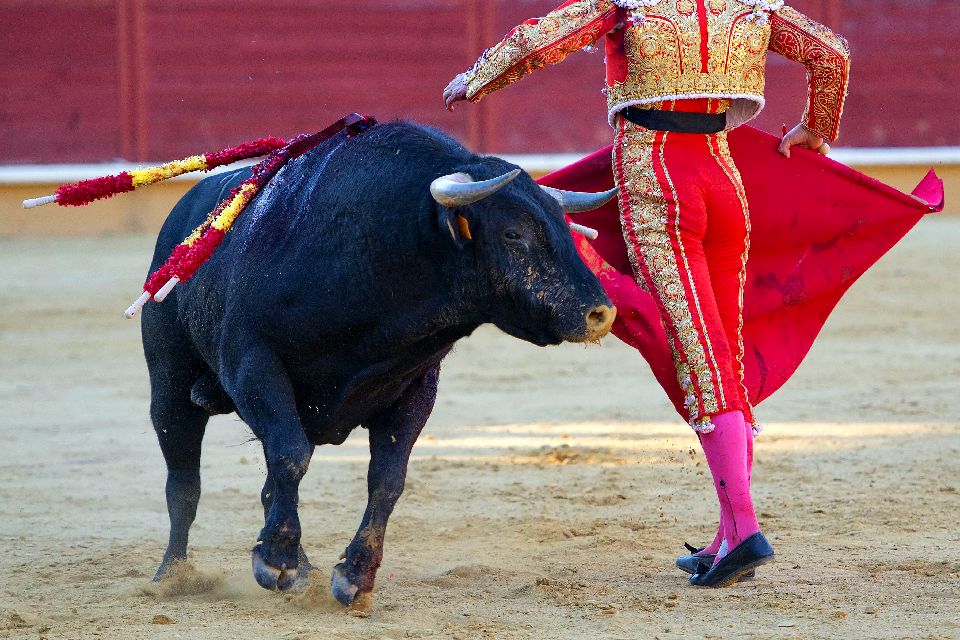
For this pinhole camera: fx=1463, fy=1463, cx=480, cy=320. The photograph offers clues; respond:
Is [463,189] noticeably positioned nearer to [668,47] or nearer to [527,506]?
[668,47]

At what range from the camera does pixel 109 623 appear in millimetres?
2916

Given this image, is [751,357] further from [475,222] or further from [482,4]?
[482,4]

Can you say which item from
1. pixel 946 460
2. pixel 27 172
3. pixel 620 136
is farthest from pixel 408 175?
pixel 27 172

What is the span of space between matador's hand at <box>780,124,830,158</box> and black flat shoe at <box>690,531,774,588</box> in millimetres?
944

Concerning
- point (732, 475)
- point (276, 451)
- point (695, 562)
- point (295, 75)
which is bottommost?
point (295, 75)

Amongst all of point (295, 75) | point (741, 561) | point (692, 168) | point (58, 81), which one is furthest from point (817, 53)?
point (58, 81)

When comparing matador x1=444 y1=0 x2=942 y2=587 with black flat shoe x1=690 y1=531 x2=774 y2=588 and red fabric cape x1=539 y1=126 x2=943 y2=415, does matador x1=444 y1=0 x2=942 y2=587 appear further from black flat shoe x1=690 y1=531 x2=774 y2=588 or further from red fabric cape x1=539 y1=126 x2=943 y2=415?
red fabric cape x1=539 y1=126 x2=943 y2=415

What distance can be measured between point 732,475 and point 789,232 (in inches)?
28.1

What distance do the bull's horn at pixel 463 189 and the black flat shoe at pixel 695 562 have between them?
3.43 feet

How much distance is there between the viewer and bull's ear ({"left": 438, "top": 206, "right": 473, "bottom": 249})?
9.04 feet

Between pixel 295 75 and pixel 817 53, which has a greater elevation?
pixel 817 53

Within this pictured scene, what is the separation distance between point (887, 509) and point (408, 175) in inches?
70.6

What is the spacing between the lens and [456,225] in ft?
9.08

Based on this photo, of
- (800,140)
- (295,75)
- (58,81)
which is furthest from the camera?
(295,75)
